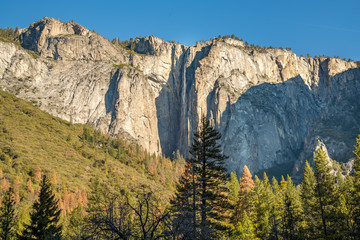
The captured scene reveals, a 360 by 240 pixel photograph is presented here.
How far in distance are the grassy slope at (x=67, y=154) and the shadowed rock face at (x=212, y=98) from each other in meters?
15.1

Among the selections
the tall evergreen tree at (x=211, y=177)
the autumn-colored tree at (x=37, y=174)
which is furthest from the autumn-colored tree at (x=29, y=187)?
the tall evergreen tree at (x=211, y=177)

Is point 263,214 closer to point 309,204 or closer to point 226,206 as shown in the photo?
point 309,204

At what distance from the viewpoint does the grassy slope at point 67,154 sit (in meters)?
102

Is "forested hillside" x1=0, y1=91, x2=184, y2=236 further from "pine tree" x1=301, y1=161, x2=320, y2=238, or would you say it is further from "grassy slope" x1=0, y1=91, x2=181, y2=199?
"pine tree" x1=301, y1=161, x2=320, y2=238

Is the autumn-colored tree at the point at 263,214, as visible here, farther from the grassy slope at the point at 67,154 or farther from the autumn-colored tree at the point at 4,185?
Answer: the autumn-colored tree at the point at 4,185

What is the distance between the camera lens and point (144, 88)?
190 m

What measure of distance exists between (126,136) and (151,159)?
27488mm

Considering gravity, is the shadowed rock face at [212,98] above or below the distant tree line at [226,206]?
above

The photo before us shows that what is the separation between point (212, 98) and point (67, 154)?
88449 millimetres

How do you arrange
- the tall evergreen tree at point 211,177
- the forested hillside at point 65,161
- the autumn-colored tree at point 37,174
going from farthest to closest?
the autumn-colored tree at point 37,174
the forested hillside at point 65,161
the tall evergreen tree at point 211,177

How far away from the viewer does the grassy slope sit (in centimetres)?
10175

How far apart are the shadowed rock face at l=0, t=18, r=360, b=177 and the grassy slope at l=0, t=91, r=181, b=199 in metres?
15.1

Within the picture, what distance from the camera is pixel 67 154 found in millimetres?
122000

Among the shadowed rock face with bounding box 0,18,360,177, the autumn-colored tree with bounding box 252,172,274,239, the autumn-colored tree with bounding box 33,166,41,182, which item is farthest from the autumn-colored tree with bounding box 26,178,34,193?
the shadowed rock face with bounding box 0,18,360,177
